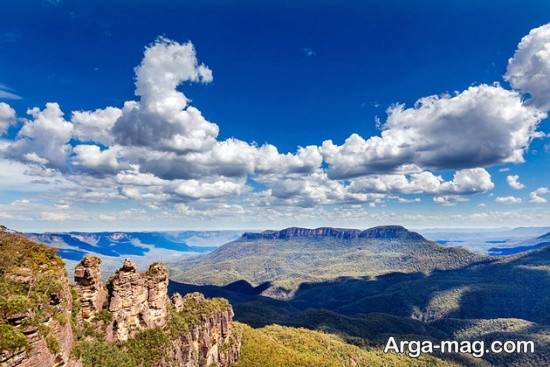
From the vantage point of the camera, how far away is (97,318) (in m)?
87.6

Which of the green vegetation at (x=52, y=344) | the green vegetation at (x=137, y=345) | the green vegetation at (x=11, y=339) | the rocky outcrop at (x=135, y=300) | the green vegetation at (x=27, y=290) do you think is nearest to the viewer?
the green vegetation at (x=11, y=339)

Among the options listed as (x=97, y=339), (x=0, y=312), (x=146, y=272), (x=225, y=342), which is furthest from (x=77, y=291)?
(x=225, y=342)

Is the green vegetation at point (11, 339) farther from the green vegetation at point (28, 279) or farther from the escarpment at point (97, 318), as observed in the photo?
the green vegetation at point (28, 279)

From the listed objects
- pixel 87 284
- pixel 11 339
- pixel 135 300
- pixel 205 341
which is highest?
pixel 11 339

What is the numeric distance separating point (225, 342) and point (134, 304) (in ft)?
183

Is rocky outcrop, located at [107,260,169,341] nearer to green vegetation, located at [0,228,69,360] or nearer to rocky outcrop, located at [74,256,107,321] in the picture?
rocky outcrop, located at [74,256,107,321]

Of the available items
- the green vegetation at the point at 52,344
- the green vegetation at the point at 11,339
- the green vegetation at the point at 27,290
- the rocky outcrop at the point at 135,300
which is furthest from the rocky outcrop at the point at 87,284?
the green vegetation at the point at 11,339

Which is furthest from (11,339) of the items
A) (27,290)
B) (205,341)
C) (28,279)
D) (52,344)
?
(205,341)

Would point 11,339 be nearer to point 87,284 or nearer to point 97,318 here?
point 87,284

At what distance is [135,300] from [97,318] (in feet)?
40.0

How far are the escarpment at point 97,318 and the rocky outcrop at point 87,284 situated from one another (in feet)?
0.69

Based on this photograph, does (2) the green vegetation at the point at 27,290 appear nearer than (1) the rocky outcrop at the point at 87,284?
Yes

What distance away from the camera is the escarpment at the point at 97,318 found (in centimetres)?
4550

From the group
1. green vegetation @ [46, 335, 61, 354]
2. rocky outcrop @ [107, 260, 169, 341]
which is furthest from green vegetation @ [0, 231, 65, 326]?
rocky outcrop @ [107, 260, 169, 341]
